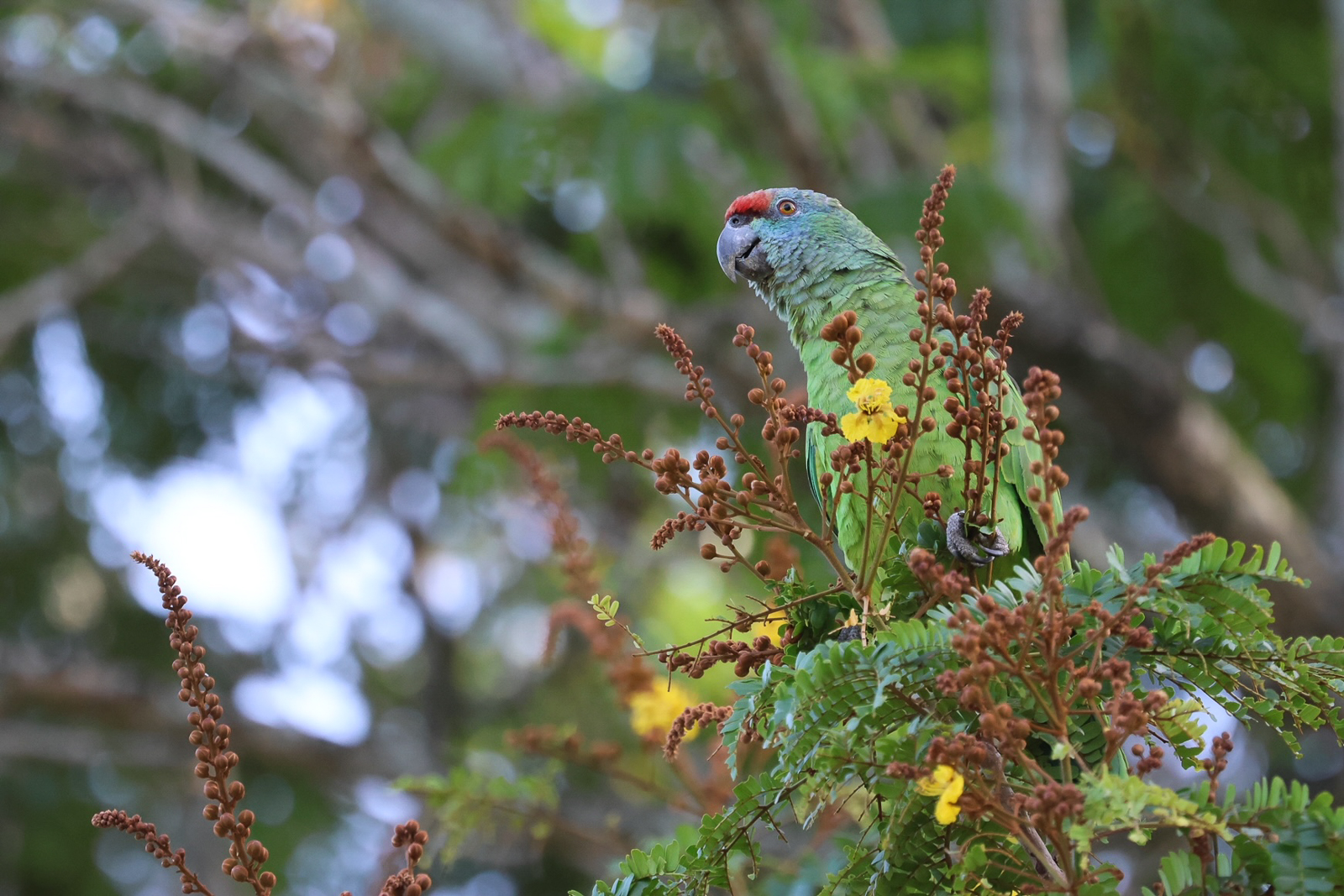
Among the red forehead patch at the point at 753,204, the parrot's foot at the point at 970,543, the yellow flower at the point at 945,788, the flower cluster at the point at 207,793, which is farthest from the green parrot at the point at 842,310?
the flower cluster at the point at 207,793

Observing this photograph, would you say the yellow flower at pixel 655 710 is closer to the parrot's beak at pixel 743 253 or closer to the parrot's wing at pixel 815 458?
the parrot's wing at pixel 815 458

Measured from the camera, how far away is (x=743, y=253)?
287cm

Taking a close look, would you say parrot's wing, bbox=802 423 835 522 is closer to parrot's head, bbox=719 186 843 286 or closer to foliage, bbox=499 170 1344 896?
parrot's head, bbox=719 186 843 286

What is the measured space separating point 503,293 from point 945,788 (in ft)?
21.3

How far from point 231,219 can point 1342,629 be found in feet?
24.0

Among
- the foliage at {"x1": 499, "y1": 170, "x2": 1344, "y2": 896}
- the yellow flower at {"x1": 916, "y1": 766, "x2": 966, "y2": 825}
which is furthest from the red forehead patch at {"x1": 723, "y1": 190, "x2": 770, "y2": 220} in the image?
the yellow flower at {"x1": 916, "y1": 766, "x2": 966, "y2": 825}

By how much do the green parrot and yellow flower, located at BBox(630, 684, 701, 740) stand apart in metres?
0.57

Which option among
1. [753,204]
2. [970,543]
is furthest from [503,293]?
[970,543]

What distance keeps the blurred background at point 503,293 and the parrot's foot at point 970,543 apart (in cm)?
265

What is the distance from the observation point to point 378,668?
9.59 meters

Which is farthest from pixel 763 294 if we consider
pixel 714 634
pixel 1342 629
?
pixel 1342 629

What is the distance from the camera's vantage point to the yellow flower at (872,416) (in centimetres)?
154

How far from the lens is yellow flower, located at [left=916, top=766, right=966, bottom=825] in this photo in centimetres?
125

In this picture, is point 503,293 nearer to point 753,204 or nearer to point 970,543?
point 753,204
